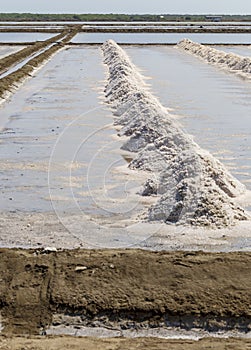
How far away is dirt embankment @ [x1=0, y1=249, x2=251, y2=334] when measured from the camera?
387cm

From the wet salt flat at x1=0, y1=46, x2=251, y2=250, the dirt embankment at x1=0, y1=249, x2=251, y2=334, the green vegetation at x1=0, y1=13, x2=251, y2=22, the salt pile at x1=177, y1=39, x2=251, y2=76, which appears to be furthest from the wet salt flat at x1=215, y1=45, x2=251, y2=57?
the green vegetation at x1=0, y1=13, x2=251, y2=22

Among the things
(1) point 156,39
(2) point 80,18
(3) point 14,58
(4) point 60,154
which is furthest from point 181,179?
(2) point 80,18

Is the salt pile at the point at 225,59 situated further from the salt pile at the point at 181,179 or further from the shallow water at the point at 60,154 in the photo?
the salt pile at the point at 181,179

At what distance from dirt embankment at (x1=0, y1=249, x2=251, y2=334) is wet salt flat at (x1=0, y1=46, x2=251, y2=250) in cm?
70

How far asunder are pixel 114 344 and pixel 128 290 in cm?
68

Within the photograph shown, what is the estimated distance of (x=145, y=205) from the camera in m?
6.25

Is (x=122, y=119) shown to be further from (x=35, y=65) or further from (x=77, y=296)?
(x=35, y=65)

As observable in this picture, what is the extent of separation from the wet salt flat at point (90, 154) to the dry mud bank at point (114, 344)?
166cm

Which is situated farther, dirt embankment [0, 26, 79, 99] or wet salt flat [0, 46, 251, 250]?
dirt embankment [0, 26, 79, 99]

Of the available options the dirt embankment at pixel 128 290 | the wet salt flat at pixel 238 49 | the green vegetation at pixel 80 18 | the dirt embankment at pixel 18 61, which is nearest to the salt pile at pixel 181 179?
the dirt embankment at pixel 128 290

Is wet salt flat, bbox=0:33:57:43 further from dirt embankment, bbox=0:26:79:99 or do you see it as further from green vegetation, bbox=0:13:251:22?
green vegetation, bbox=0:13:251:22

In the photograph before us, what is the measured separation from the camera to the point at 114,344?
341 centimetres

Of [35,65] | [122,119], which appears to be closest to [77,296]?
[122,119]

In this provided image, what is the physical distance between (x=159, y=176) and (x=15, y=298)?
310 centimetres
